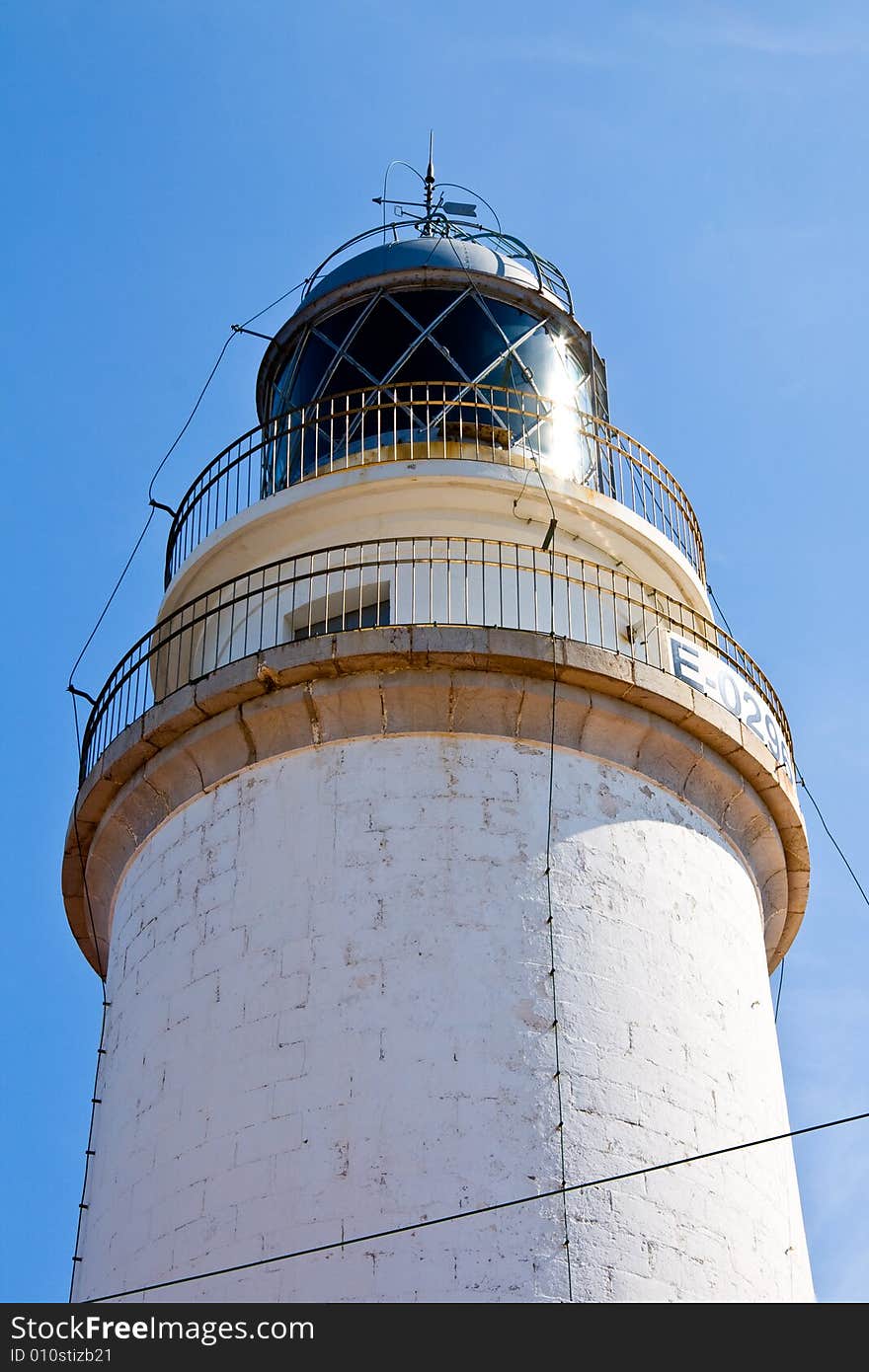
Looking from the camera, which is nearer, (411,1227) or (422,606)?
(411,1227)

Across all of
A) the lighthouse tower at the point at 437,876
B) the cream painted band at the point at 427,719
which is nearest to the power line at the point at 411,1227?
the lighthouse tower at the point at 437,876

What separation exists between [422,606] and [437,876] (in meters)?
2.61

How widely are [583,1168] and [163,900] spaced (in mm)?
4095

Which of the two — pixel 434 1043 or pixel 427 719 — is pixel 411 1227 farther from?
pixel 427 719

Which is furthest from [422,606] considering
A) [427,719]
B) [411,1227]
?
[411,1227]

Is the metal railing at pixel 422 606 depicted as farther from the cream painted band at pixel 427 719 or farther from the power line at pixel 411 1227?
the power line at pixel 411 1227

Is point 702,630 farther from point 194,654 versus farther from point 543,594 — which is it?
point 194,654

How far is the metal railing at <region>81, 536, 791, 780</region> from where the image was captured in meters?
17.6

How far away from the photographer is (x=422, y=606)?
17578 millimetres
